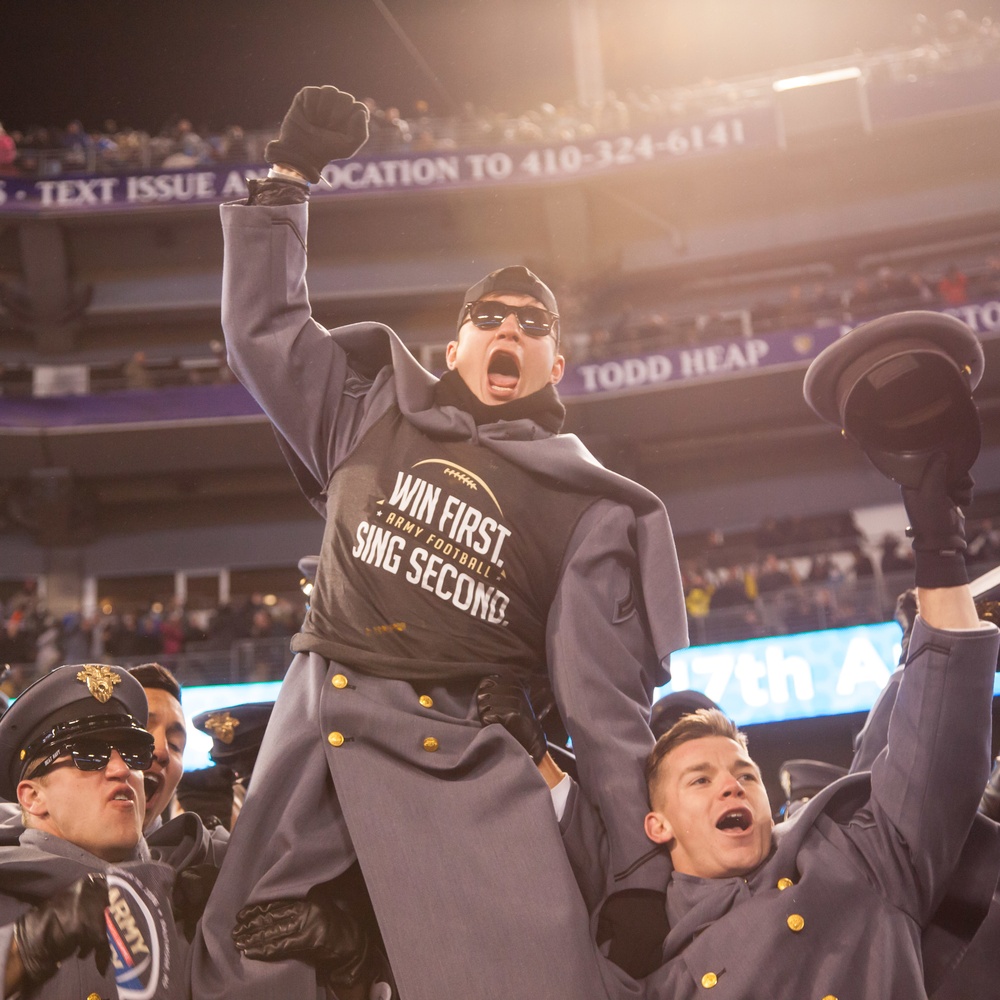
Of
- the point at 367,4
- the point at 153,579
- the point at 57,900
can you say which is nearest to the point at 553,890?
the point at 57,900

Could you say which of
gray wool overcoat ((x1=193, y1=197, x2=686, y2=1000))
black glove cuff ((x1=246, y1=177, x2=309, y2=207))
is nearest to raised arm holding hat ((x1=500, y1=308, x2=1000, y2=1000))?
gray wool overcoat ((x1=193, y1=197, x2=686, y2=1000))

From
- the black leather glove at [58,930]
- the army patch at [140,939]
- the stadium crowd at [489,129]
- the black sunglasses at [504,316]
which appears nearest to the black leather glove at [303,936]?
the army patch at [140,939]

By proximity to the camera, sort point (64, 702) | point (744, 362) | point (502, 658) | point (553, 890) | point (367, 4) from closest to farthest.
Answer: point (553, 890)
point (502, 658)
point (64, 702)
point (744, 362)
point (367, 4)

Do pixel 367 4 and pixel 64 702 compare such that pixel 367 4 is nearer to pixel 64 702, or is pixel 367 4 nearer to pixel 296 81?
pixel 296 81

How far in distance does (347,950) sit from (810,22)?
73.1 ft

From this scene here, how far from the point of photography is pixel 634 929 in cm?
250

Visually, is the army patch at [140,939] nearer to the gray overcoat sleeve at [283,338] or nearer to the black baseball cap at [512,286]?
the gray overcoat sleeve at [283,338]

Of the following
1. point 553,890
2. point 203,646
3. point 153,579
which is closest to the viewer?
point 553,890

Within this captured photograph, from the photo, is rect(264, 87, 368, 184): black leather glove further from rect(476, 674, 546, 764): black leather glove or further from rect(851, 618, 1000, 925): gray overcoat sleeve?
rect(851, 618, 1000, 925): gray overcoat sleeve

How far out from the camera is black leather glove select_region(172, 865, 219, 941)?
8.63ft

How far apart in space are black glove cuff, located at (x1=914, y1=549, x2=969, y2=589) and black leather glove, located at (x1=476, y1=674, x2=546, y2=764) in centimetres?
95

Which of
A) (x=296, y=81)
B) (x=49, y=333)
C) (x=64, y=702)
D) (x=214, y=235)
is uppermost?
(x=296, y=81)

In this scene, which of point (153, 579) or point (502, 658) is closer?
point (502, 658)

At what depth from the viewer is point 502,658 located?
2.73 m
